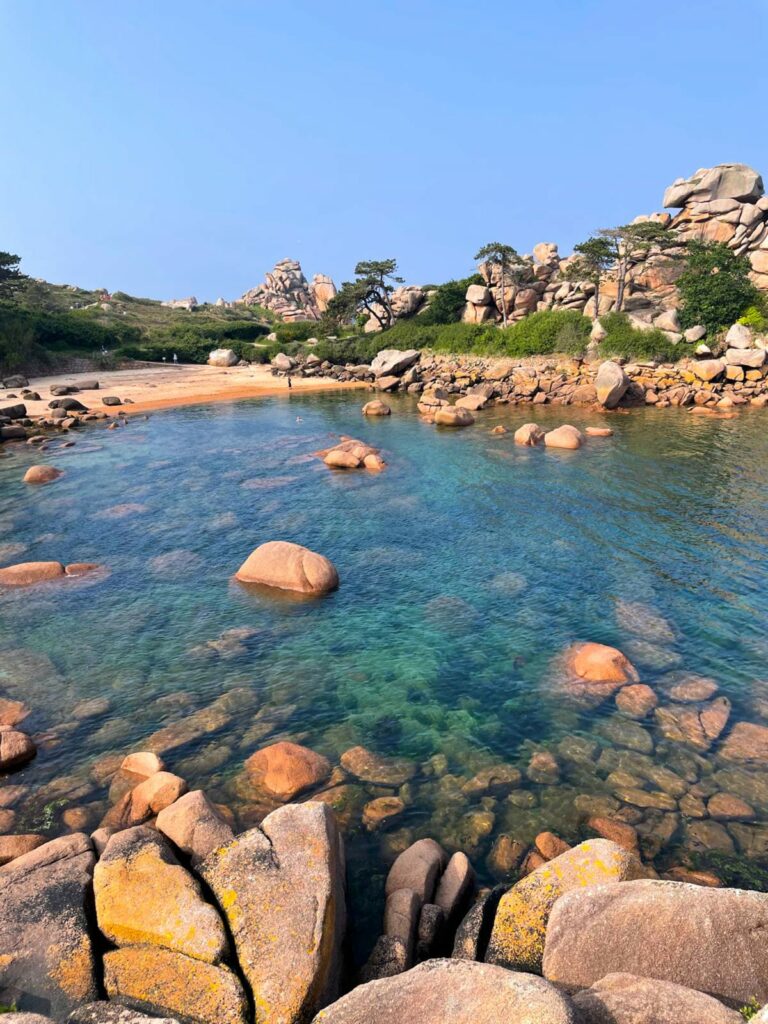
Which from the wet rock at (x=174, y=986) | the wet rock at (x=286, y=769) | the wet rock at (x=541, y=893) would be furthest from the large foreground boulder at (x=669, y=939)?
the wet rock at (x=286, y=769)

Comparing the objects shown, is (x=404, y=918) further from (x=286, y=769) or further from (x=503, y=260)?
(x=503, y=260)

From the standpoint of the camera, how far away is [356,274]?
80.6m

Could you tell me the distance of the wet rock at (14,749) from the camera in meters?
11.4

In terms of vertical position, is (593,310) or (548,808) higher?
(593,310)

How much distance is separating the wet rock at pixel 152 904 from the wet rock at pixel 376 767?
408 centimetres

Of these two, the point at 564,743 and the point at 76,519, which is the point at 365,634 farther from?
the point at 76,519

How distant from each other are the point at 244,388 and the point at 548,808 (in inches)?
2499

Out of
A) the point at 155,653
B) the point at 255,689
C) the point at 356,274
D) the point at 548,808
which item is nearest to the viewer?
the point at 548,808

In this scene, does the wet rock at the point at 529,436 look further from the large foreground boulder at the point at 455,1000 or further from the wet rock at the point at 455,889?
the large foreground boulder at the point at 455,1000

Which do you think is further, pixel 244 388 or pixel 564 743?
pixel 244 388

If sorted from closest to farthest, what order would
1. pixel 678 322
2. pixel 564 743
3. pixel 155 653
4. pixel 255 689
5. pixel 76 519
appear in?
pixel 564 743 → pixel 255 689 → pixel 155 653 → pixel 76 519 → pixel 678 322

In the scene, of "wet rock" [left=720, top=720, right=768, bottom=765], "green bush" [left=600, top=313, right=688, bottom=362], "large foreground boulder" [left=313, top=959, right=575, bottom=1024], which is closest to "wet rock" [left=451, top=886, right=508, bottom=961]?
"large foreground boulder" [left=313, top=959, right=575, bottom=1024]

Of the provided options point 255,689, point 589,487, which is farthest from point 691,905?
point 589,487

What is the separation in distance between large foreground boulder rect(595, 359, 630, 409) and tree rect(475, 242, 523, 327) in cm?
2597
